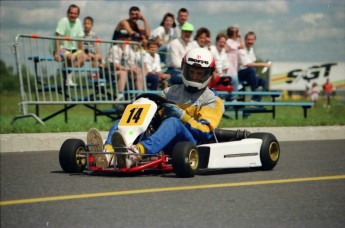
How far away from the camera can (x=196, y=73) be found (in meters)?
9.02

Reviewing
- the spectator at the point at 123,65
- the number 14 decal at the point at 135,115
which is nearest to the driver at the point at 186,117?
the number 14 decal at the point at 135,115

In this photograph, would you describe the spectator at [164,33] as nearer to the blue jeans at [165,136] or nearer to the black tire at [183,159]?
the blue jeans at [165,136]

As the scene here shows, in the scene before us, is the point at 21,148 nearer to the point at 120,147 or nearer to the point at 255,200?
the point at 120,147

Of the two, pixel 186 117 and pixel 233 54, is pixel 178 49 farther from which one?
pixel 186 117

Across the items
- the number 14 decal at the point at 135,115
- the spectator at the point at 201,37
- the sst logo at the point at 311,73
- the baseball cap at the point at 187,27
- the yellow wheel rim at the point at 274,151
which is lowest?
the sst logo at the point at 311,73

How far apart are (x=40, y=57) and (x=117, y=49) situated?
1641 mm

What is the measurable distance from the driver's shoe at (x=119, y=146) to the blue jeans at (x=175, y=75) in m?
6.80

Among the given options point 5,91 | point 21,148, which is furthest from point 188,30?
point 5,91

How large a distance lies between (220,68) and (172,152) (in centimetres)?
778

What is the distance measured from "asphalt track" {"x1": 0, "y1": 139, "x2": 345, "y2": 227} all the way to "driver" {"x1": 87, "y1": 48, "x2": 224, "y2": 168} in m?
0.31

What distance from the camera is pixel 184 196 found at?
6.80 m

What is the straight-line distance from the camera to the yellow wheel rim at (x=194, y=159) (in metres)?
8.13

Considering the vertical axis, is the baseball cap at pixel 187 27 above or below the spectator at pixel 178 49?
above

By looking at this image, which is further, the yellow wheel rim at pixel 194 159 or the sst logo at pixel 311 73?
the sst logo at pixel 311 73
